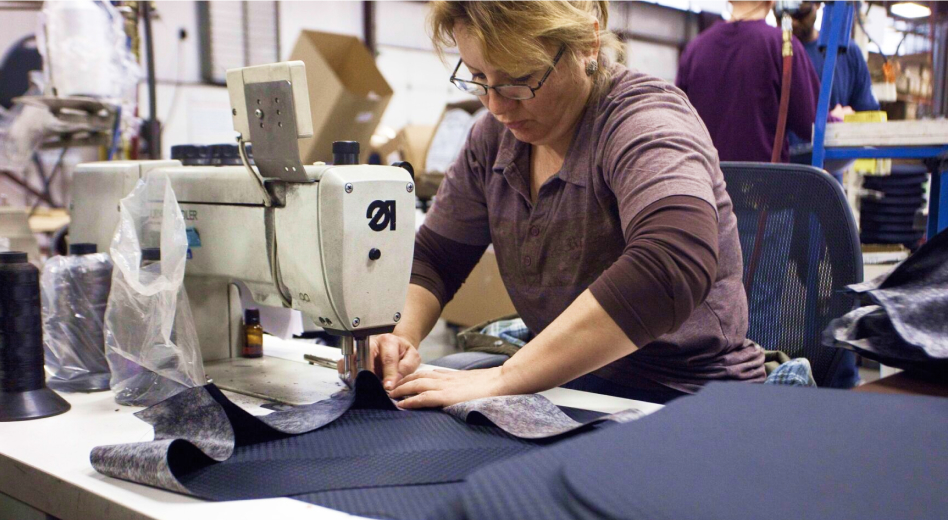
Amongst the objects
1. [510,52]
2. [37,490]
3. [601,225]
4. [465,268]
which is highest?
[510,52]

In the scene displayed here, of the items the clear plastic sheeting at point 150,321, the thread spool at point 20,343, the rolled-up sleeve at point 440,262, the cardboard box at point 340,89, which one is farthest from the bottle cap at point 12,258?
the cardboard box at point 340,89

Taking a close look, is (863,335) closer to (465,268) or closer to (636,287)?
(636,287)

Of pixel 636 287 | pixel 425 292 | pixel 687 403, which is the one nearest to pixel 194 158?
pixel 425 292

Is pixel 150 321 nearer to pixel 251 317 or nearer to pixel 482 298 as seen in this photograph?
pixel 251 317

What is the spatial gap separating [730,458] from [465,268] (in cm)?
104

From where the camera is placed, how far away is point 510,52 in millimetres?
1126

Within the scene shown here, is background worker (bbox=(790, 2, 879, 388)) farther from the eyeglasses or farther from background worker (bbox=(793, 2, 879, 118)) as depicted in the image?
the eyeglasses

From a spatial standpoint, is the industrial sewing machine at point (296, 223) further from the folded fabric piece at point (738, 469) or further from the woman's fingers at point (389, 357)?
the folded fabric piece at point (738, 469)

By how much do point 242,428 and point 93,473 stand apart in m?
0.15

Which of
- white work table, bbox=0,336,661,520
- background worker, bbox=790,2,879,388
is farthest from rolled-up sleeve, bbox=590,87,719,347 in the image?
background worker, bbox=790,2,879,388

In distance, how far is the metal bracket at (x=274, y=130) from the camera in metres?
0.96

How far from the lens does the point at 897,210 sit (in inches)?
138

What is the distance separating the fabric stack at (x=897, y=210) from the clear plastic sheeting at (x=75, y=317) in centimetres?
338

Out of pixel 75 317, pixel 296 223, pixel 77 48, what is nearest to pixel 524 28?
pixel 296 223
